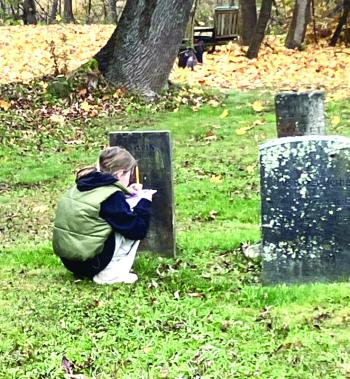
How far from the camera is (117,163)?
5.72 metres

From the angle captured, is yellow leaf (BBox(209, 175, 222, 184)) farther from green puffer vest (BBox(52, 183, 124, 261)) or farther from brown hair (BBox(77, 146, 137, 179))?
green puffer vest (BBox(52, 183, 124, 261))

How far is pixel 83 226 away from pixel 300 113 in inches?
104

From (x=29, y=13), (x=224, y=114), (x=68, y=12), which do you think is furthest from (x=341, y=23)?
(x=68, y=12)

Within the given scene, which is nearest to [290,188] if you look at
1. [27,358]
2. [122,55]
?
[27,358]

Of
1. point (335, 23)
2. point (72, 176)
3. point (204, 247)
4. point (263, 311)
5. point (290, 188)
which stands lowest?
point (335, 23)

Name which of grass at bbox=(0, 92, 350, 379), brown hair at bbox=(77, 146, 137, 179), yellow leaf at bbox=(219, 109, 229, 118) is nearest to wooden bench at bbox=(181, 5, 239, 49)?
Answer: yellow leaf at bbox=(219, 109, 229, 118)

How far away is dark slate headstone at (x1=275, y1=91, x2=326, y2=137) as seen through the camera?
727cm

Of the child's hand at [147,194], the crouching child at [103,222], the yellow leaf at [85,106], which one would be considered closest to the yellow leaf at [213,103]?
the yellow leaf at [85,106]

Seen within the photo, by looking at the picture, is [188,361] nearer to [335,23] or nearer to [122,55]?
[122,55]

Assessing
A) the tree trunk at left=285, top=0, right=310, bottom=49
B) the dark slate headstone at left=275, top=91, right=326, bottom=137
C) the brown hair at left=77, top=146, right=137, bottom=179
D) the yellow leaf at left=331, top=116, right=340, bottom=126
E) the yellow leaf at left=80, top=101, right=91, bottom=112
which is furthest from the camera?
the tree trunk at left=285, top=0, right=310, bottom=49

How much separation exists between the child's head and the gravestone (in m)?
0.96

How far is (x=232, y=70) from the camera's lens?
840 inches

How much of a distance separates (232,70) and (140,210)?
16.0 metres

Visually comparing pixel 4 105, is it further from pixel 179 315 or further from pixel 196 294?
pixel 179 315
